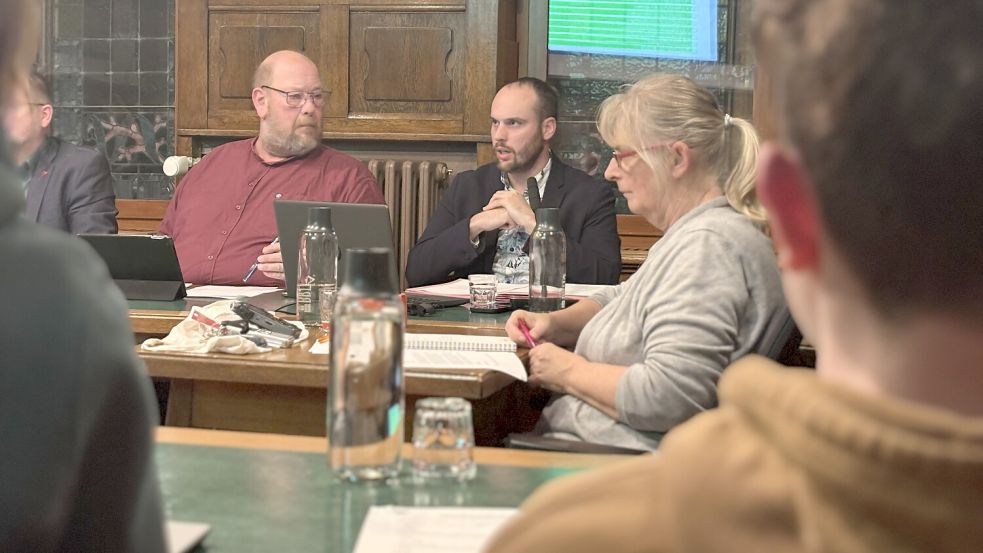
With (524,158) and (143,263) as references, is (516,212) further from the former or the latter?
(143,263)

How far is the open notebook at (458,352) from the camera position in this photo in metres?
2.02

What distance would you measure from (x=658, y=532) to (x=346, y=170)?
3522 millimetres

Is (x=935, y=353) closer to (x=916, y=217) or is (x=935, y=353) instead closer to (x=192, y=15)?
(x=916, y=217)

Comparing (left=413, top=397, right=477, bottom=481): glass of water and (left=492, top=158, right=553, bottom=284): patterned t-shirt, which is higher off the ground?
(left=492, top=158, right=553, bottom=284): patterned t-shirt

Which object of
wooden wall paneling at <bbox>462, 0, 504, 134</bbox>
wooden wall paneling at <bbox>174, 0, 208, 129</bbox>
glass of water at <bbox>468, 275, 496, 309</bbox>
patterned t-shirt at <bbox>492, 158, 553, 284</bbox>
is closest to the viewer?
glass of water at <bbox>468, 275, 496, 309</bbox>

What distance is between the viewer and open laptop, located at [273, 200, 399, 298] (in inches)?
114

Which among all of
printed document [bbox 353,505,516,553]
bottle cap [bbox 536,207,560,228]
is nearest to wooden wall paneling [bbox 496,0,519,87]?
bottle cap [bbox 536,207,560,228]

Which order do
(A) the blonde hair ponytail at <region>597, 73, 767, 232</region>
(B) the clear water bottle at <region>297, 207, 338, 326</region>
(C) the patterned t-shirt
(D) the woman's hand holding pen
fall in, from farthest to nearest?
(C) the patterned t-shirt, (B) the clear water bottle at <region>297, 207, 338, 326</region>, (D) the woman's hand holding pen, (A) the blonde hair ponytail at <region>597, 73, 767, 232</region>

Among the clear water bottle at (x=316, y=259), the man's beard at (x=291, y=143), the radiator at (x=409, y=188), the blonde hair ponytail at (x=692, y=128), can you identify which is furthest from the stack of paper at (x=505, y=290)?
the radiator at (x=409, y=188)

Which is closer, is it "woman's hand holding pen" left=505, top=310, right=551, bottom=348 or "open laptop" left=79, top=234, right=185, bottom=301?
"woman's hand holding pen" left=505, top=310, right=551, bottom=348

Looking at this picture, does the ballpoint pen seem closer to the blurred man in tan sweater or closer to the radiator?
the radiator

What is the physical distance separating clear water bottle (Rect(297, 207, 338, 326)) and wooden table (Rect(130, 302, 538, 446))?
43 cm

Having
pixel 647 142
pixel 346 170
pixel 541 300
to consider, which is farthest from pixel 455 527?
pixel 346 170

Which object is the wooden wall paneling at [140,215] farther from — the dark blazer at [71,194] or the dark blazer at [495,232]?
the dark blazer at [495,232]
